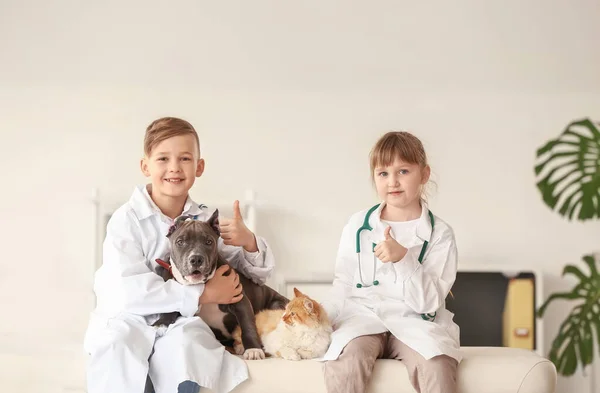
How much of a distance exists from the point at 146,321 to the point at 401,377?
639 millimetres

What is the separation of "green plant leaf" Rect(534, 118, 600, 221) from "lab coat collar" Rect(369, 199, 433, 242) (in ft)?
5.03

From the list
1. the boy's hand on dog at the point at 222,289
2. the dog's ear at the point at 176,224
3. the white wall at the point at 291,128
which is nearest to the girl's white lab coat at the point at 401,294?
the boy's hand on dog at the point at 222,289

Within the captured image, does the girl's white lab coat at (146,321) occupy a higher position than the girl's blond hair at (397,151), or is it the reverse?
the girl's blond hair at (397,151)

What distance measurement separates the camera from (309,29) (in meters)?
3.41

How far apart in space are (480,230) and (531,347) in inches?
24.3

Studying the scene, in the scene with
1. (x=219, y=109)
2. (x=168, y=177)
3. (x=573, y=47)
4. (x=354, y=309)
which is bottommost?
(x=354, y=309)

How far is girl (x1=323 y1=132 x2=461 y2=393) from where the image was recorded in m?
1.72

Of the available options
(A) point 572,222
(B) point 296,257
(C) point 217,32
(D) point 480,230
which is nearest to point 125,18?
(C) point 217,32

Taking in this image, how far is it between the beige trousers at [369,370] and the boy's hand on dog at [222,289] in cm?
30

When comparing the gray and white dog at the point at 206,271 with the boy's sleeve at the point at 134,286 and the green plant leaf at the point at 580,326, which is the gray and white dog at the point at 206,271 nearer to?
the boy's sleeve at the point at 134,286

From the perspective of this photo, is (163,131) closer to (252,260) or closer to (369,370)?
(252,260)

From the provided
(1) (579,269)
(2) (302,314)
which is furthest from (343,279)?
(1) (579,269)

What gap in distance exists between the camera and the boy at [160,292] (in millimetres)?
1689

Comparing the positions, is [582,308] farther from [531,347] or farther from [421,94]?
[421,94]
